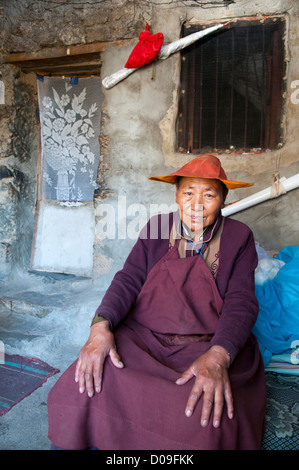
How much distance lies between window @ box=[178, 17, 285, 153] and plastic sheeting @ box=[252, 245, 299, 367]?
132cm

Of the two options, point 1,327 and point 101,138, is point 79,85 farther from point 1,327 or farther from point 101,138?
point 1,327

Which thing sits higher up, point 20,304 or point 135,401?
point 135,401

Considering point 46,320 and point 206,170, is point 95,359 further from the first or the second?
point 46,320

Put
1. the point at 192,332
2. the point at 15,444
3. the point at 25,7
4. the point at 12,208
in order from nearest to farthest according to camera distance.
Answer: the point at 192,332
the point at 15,444
the point at 25,7
the point at 12,208

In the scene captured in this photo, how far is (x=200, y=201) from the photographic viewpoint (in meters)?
1.75

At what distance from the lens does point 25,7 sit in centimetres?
355

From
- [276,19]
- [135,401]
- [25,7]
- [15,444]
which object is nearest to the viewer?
[135,401]

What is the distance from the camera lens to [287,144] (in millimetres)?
3066

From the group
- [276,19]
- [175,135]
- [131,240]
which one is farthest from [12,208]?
[276,19]

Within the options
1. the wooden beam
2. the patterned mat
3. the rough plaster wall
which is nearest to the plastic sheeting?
the patterned mat

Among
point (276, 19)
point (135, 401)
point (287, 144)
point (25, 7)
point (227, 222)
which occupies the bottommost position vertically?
point (135, 401)

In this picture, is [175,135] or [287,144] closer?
[287,144]

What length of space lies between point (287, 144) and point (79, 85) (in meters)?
2.41

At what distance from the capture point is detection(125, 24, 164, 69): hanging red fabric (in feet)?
10.3
